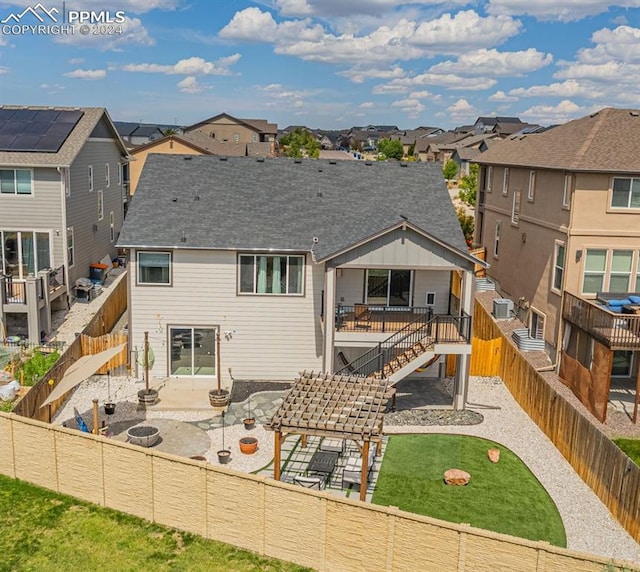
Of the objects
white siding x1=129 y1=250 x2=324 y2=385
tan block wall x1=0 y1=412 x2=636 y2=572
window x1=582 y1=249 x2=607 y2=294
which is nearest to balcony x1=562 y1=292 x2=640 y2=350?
window x1=582 y1=249 x2=607 y2=294

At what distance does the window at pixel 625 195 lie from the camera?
23.3 meters

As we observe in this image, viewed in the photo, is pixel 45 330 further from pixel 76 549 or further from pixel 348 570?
pixel 348 570

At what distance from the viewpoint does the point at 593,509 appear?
50.4 ft

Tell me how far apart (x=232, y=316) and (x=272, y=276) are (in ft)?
6.33

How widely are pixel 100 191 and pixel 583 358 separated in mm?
25153

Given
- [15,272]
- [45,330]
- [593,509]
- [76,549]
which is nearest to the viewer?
[76,549]

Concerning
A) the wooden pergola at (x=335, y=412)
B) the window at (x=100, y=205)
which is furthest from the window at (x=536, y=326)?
the window at (x=100, y=205)

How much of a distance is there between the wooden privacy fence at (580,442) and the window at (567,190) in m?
5.63

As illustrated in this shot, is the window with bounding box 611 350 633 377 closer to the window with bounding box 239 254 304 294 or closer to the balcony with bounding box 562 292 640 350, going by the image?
the balcony with bounding box 562 292 640 350

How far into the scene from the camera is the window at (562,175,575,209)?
79.0 ft

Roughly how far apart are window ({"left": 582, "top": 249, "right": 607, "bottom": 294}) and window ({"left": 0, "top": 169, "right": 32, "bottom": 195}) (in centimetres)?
2245

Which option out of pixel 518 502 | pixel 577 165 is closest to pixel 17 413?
pixel 518 502

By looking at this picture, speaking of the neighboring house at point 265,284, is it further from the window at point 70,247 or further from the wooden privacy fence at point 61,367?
the window at point 70,247

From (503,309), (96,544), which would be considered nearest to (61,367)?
(96,544)
